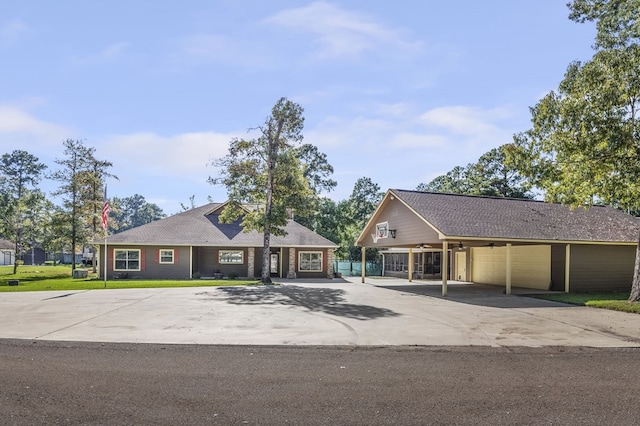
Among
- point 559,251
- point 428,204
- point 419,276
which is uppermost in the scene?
point 428,204

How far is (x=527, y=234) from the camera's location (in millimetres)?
20672

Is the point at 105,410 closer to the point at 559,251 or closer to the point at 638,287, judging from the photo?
the point at 638,287

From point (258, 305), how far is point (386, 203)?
40.6 feet

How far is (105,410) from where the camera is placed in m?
5.05

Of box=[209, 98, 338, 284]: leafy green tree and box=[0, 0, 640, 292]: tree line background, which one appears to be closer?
box=[0, 0, 640, 292]: tree line background

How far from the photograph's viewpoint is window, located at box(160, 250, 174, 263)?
30203 millimetres

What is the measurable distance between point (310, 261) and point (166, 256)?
9547mm

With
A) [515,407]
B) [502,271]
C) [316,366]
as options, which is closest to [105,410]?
[316,366]

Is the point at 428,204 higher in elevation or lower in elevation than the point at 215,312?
higher

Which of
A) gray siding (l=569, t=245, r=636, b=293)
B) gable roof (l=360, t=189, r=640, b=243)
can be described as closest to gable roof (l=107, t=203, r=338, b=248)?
gable roof (l=360, t=189, r=640, b=243)

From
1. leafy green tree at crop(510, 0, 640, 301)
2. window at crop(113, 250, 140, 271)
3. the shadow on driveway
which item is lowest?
the shadow on driveway

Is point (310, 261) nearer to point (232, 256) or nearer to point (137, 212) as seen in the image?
point (232, 256)

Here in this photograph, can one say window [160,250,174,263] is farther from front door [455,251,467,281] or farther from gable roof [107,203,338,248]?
front door [455,251,467,281]

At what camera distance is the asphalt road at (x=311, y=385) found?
4.95m
